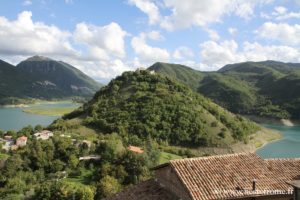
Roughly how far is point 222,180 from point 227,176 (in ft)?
1.35

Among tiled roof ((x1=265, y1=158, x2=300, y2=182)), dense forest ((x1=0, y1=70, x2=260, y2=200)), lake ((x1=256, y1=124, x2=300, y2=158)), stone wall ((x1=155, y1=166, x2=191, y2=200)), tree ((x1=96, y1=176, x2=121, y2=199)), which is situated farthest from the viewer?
lake ((x1=256, y1=124, x2=300, y2=158))

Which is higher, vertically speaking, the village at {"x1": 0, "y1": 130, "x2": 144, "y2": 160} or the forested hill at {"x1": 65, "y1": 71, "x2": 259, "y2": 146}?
the forested hill at {"x1": 65, "y1": 71, "x2": 259, "y2": 146}

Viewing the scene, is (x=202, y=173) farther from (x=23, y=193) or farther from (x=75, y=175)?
(x=75, y=175)

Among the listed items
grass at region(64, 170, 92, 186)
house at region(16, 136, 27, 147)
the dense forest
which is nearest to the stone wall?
the dense forest

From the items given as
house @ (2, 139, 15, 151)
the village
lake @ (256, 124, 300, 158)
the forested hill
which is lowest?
lake @ (256, 124, 300, 158)

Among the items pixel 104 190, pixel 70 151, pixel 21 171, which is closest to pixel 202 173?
pixel 104 190

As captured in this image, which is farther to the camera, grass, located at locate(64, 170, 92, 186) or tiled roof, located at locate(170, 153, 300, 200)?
grass, located at locate(64, 170, 92, 186)

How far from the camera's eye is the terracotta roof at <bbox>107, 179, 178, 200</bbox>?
15.5m

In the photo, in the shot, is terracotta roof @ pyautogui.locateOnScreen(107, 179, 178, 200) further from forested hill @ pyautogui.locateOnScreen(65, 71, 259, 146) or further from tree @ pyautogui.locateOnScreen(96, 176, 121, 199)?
forested hill @ pyautogui.locateOnScreen(65, 71, 259, 146)

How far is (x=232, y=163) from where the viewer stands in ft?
52.2

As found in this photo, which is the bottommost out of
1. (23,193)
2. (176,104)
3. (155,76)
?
(23,193)

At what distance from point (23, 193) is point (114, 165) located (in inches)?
581

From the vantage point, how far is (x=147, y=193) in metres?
16.3

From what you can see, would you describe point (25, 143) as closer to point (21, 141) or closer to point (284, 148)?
point (21, 141)
